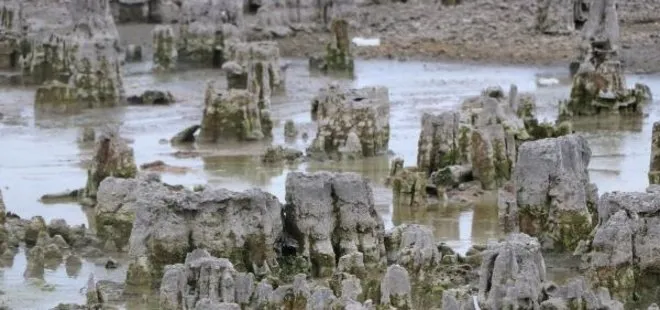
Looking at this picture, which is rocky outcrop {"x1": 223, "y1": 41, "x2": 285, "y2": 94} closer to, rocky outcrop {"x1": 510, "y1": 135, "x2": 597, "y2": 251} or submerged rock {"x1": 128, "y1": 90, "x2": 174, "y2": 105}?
submerged rock {"x1": 128, "y1": 90, "x2": 174, "y2": 105}

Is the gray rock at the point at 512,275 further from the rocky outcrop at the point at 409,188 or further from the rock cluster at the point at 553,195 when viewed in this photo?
the rocky outcrop at the point at 409,188

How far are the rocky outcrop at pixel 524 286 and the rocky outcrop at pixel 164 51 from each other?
78.0 feet

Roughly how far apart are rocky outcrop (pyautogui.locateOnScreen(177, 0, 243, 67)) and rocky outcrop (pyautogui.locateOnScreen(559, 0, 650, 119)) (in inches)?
392

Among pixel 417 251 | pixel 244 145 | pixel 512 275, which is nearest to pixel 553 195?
pixel 417 251

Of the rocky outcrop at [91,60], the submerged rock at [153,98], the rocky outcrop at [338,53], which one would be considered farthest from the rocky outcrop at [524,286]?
the rocky outcrop at [338,53]

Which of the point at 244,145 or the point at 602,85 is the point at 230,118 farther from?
the point at 602,85

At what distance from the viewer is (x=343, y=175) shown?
2239 centimetres

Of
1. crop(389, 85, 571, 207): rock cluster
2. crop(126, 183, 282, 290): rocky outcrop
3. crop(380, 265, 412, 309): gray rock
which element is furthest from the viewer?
crop(389, 85, 571, 207): rock cluster

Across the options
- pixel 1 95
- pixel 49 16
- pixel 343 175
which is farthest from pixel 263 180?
pixel 49 16

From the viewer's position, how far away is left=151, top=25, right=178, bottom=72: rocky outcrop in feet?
141

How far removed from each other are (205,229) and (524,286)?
4.33 m

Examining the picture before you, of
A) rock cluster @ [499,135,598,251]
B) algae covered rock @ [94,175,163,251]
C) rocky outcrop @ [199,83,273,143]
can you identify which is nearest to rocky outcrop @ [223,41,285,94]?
rocky outcrop @ [199,83,273,143]

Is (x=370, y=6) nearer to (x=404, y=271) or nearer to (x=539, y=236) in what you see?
(x=539, y=236)

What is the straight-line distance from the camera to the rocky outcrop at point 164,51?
43.0 m
